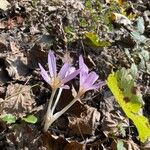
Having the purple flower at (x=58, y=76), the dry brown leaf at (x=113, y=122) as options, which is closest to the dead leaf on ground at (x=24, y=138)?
the purple flower at (x=58, y=76)

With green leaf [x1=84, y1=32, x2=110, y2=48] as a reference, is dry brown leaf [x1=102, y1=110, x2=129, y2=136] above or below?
below

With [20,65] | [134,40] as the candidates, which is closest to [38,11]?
[20,65]

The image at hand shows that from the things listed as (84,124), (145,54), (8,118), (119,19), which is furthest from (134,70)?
(8,118)

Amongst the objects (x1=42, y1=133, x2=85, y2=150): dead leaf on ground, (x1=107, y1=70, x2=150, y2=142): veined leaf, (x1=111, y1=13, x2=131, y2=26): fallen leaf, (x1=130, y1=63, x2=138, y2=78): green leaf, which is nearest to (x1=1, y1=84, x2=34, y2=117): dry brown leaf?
(x1=42, y1=133, x2=85, y2=150): dead leaf on ground

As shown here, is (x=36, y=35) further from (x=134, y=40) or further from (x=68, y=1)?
(x=134, y=40)

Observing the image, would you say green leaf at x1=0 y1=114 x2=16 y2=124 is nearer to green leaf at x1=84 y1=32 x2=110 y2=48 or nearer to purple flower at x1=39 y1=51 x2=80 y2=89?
purple flower at x1=39 y1=51 x2=80 y2=89

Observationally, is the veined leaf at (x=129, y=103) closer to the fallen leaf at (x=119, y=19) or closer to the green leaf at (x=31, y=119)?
the green leaf at (x=31, y=119)
